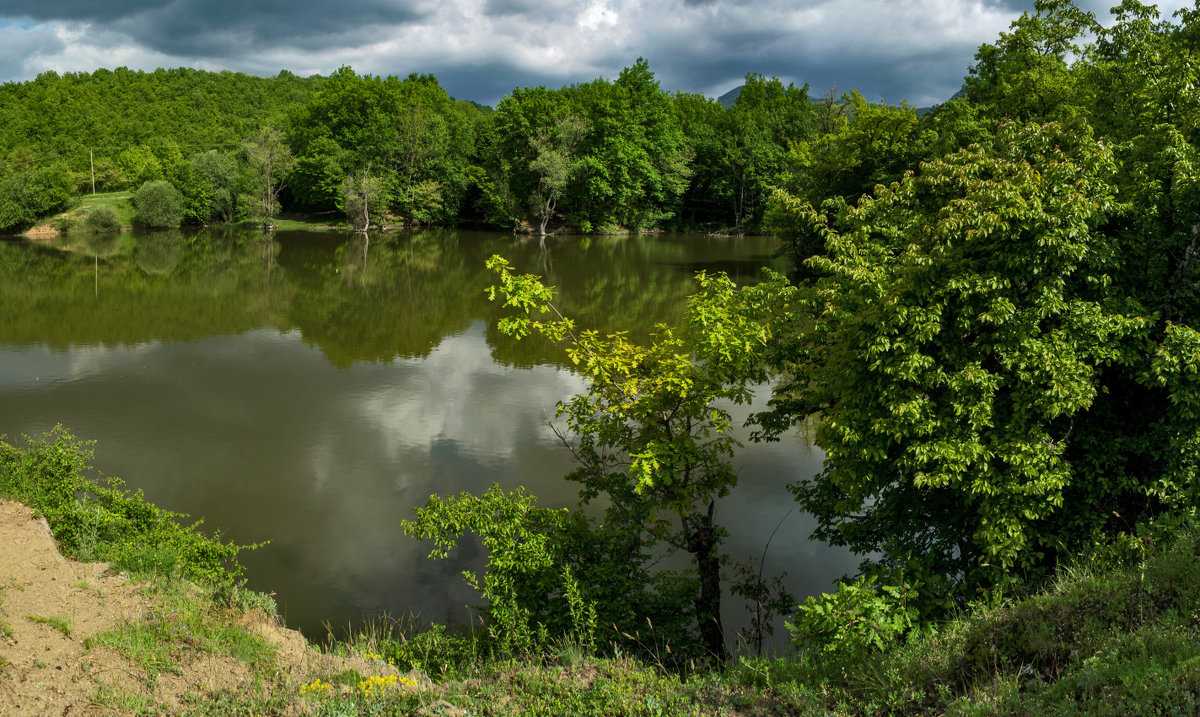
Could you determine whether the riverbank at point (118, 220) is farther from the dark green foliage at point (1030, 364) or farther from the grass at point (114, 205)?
the dark green foliage at point (1030, 364)

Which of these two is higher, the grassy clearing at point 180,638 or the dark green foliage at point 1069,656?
the dark green foliage at point 1069,656

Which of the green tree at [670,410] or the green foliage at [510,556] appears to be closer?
the green foliage at [510,556]

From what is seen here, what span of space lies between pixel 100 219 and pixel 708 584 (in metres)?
73.5

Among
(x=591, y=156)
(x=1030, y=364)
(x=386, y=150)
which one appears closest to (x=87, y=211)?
(x=386, y=150)

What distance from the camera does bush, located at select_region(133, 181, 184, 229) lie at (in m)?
65.4

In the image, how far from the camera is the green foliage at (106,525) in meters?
9.25

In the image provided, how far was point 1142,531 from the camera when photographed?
7.29 m

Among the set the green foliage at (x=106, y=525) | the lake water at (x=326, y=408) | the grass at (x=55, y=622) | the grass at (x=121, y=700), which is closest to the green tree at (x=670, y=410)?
the lake water at (x=326, y=408)

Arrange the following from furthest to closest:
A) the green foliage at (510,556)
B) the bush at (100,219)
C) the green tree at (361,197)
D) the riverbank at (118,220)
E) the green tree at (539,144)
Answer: the green tree at (361,197) → the bush at (100,219) → the riverbank at (118,220) → the green tree at (539,144) → the green foliage at (510,556)

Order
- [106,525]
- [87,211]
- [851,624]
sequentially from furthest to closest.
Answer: [87,211]
[106,525]
[851,624]

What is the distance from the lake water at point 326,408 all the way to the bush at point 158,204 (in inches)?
1125

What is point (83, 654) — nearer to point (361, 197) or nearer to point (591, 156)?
point (591, 156)

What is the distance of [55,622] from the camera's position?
7344mm

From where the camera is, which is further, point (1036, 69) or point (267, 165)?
point (267, 165)
